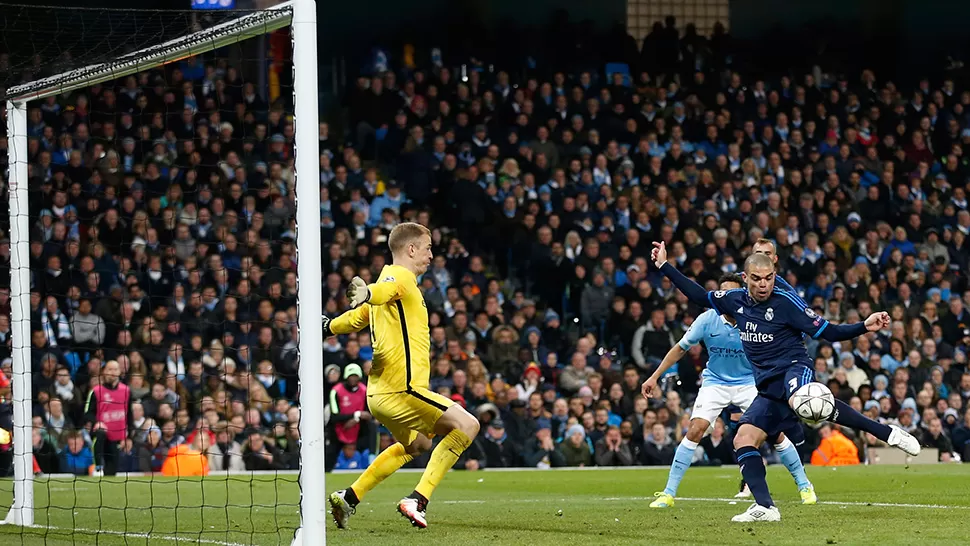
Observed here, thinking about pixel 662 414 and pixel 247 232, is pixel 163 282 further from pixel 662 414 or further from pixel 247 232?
pixel 662 414

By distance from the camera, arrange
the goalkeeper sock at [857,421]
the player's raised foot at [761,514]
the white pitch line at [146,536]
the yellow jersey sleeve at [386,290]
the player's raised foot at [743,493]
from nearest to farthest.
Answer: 1. the white pitch line at [146,536]
2. the yellow jersey sleeve at [386,290]
3. the goalkeeper sock at [857,421]
4. the player's raised foot at [761,514]
5. the player's raised foot at [743,493]

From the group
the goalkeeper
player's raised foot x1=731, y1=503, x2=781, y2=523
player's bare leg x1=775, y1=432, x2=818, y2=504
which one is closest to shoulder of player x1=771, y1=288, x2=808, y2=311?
player's raised foot x1=731, y1=503, x2=781, y2=523

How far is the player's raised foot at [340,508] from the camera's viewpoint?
8.64 metres

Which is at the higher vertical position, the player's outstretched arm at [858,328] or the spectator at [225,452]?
the player's outstretched arm at [858,328]

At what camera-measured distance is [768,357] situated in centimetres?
906

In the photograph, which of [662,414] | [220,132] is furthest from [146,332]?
[662,414]

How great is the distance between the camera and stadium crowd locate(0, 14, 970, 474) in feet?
56.0

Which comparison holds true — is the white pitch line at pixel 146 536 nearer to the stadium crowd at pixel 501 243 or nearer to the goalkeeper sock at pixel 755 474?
the goalkeeper sock at pixel 755 474

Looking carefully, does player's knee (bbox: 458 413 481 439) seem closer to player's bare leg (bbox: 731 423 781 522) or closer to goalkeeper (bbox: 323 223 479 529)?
goalkeeper (bbox: 323 223 479 529)

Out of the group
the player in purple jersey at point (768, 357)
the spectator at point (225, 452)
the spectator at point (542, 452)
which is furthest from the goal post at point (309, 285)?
the spectator at point (542, 452)

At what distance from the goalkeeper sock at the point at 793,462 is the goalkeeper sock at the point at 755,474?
182 cm

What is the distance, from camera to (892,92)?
979 inches

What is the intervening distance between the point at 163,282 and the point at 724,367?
9.10 m

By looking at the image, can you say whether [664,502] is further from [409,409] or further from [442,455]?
[409,409]
